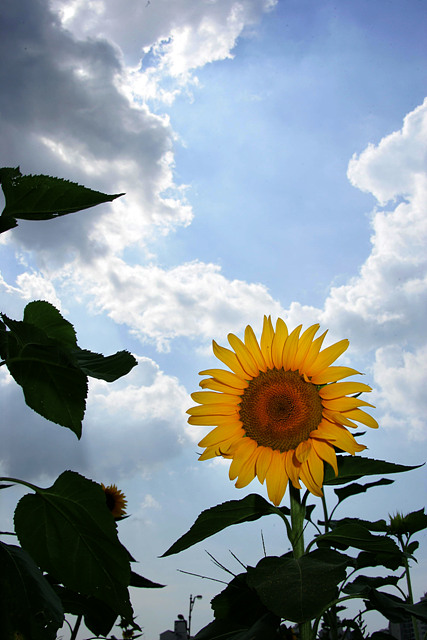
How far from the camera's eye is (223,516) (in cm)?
146

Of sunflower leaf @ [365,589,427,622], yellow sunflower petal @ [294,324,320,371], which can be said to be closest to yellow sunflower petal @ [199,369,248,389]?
yellow sunflower petal @ [294,324,320,371]

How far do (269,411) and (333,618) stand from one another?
860 millimetres

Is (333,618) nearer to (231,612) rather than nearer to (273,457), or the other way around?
(231,612)

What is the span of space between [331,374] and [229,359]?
34 centimetres

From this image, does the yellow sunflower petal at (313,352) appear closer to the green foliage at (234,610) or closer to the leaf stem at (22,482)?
the green foliage at (234,610)

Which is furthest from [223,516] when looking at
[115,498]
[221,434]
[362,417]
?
[115,498]

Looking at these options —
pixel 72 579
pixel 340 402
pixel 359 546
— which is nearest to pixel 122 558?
pixel 72 579

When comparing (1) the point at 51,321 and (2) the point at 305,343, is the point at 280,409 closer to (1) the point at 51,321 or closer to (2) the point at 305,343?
(2) the point at 305,343

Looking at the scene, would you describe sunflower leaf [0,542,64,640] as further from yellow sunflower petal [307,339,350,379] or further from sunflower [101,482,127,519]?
sunflower [101,482,127,519]

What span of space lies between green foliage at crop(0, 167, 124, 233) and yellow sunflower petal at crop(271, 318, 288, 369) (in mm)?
887

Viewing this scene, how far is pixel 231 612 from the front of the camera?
1490 millimetres

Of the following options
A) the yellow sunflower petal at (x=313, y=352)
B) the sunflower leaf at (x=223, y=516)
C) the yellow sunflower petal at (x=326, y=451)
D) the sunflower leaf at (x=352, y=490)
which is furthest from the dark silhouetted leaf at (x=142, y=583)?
the sunflower leaf at (x=352, y=490)

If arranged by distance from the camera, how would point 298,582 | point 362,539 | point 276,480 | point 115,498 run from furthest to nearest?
point 115,498 < point 276,480 < point 362,539 < point 298,582

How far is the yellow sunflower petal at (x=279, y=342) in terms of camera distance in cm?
172
